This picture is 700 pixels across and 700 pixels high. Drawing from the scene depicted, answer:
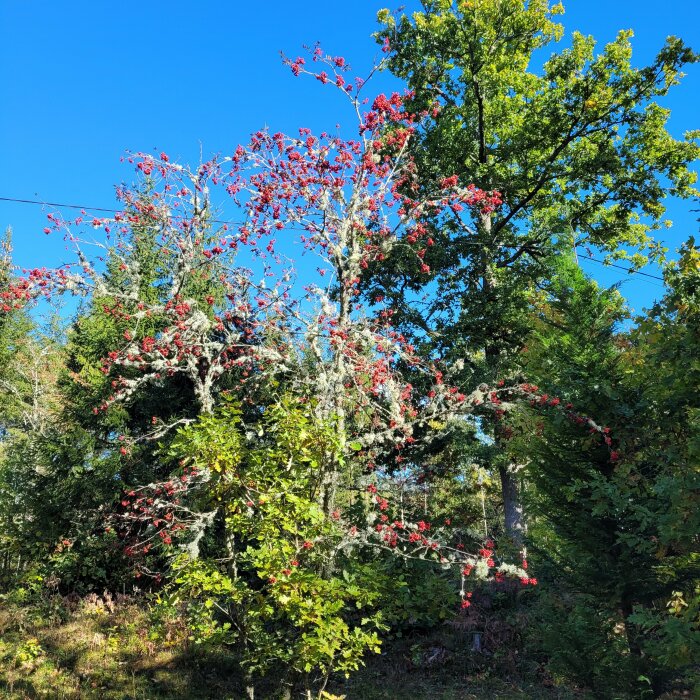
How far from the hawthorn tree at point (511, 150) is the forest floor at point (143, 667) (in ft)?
17.8

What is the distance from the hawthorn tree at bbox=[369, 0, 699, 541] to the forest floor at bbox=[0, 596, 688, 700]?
5436 millimetres

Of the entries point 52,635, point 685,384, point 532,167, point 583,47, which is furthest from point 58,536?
point 583,47

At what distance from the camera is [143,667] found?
8.66m

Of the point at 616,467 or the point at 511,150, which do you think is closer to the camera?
the point at 616,467

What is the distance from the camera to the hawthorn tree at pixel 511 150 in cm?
1315

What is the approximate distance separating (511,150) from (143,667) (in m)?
14.7

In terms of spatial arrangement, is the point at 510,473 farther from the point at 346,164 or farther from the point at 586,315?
the point at 346,164

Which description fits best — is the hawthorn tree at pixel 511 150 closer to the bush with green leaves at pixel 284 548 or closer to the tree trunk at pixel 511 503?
the tree trunk at pixel 511 503

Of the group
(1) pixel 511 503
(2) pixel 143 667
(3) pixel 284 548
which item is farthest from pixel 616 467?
(1) pixel 511 503

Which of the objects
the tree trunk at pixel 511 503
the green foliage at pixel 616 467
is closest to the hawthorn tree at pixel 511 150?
the tree trunk at pixel 511 503

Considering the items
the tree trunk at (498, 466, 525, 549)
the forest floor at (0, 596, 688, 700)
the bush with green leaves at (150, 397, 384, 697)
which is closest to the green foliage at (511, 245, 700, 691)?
the forest floor at (0, 596, 688, 700)

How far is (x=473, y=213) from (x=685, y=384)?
11195mm

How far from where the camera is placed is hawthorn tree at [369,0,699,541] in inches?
518

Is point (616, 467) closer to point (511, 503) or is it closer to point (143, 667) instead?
point (143, 667)
